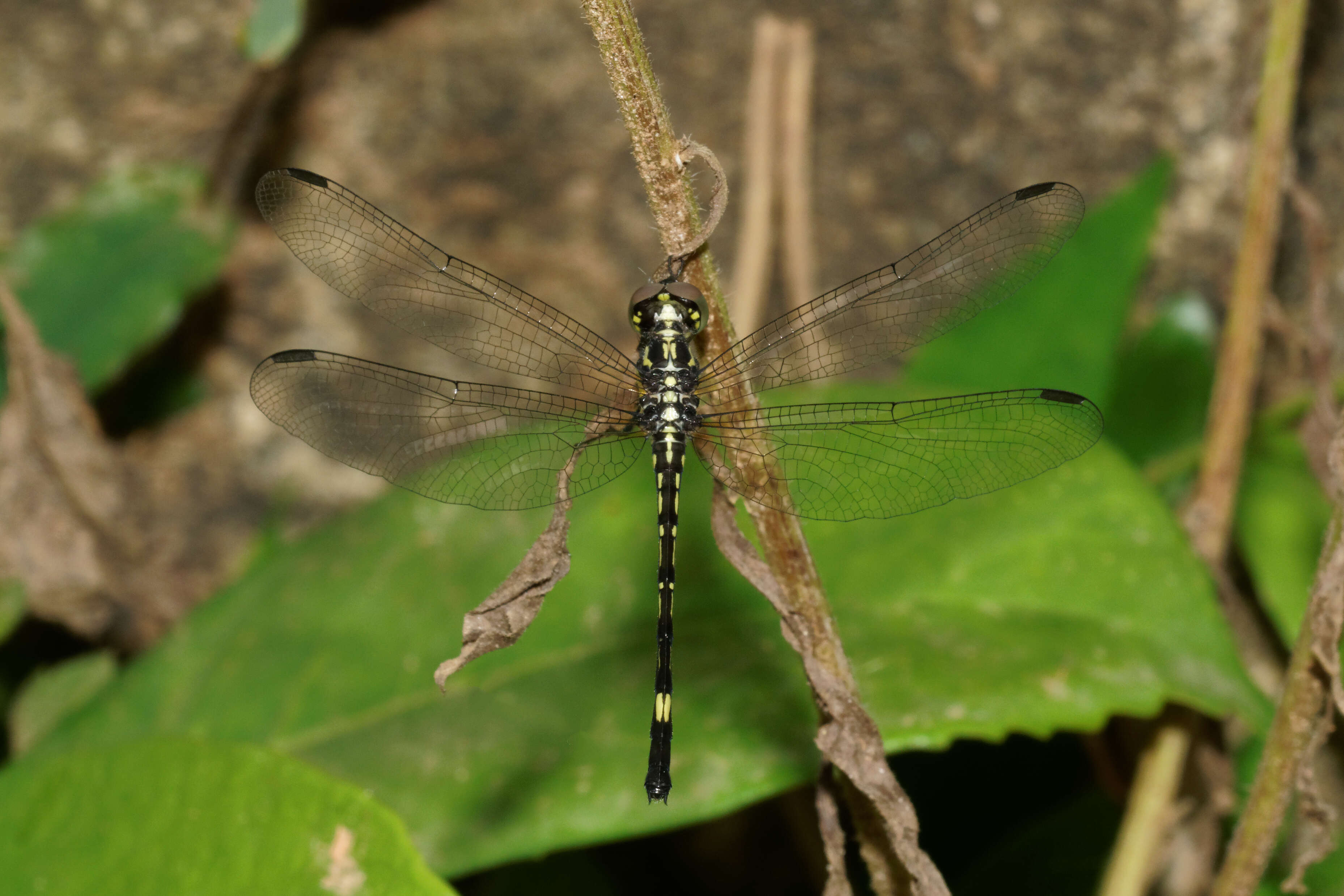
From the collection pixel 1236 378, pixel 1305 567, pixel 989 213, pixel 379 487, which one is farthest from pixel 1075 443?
pixel 379 487

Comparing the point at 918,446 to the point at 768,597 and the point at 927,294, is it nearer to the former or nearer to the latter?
the point at 927,294

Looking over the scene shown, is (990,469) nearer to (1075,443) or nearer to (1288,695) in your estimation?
(1075,443)

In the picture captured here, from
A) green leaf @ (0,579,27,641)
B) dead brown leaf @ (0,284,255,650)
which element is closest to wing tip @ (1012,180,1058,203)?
dead brown leaf @ (0,284,255,650)

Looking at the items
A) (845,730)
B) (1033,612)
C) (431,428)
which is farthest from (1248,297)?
(431,428)

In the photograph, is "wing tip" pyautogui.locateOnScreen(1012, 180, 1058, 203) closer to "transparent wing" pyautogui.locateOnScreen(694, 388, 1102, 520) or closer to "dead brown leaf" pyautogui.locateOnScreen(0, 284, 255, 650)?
"transparent wing" pyautogui.locateOnScreen(694, 388, 1102, 520)

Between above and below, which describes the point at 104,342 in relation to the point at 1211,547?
above

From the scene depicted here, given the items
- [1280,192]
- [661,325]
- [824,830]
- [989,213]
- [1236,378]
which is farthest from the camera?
[1236,378]

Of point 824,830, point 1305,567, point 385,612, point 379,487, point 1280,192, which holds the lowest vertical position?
point 824,830
